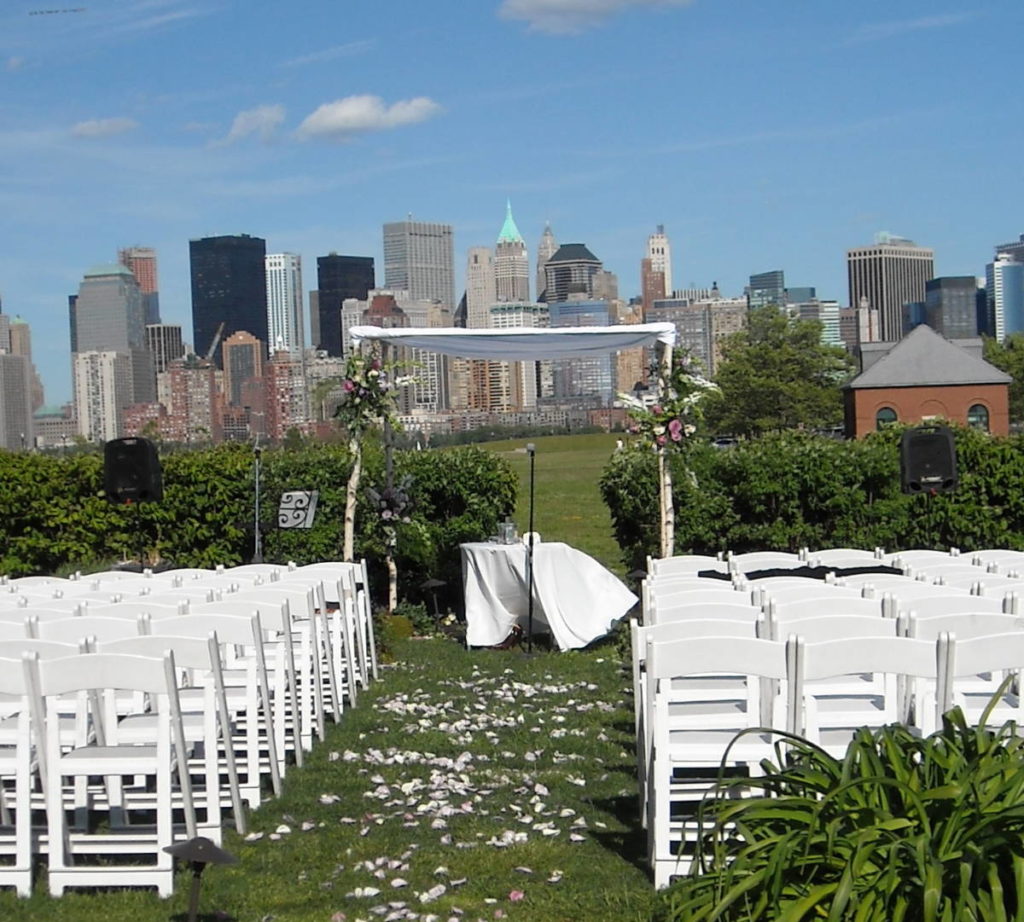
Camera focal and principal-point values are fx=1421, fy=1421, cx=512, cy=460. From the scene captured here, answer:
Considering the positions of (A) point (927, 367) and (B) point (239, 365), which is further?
(B) point (239, 365)

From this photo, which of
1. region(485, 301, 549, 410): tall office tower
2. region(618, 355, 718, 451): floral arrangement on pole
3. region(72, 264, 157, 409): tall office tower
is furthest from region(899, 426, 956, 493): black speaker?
region(72, 264, 157, 409): tall office tower

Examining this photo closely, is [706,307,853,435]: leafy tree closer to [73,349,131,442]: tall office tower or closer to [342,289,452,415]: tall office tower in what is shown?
[342,289,452,415]: tall office tower

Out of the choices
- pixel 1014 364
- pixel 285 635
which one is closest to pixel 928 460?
pixel 285 635

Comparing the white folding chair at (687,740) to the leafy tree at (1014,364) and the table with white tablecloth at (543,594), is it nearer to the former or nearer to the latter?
the table with white tablecloth at (543,594)

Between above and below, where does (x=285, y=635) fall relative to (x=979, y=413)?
below

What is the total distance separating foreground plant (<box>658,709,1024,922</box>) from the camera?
3510mm

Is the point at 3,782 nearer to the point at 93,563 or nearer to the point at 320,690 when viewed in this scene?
the point at 320,690

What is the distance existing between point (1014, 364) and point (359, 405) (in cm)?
7753

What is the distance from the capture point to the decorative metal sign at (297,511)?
12586 millimetres

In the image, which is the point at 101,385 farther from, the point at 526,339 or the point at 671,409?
the point at 671,409

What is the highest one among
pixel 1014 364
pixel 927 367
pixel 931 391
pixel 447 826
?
pixel 1014 364

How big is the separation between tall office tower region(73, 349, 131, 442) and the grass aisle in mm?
107729

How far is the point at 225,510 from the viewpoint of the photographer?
13812 millimetres

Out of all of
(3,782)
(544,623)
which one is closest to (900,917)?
(3,782)
